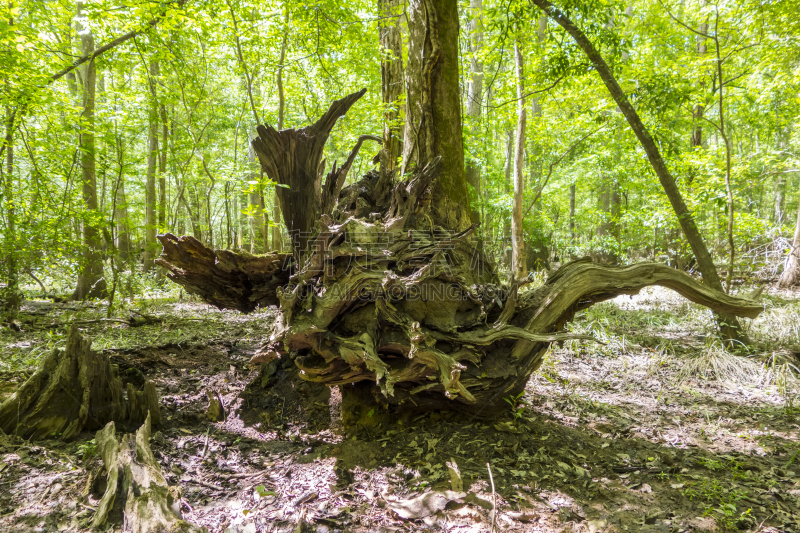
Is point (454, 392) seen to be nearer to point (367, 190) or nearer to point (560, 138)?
point (367, 190)

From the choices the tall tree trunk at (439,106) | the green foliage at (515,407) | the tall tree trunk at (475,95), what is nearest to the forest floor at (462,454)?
the green foliage at (515,407)

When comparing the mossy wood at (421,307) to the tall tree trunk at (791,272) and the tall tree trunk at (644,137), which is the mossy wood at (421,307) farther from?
the tall tree trunk at (791,272)

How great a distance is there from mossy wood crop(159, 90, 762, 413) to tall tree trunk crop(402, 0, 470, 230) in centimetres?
46

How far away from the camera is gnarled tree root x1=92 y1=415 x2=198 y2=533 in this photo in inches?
67.7

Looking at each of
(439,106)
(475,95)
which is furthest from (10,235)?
(475,95)

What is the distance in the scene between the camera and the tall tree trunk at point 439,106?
3.62m

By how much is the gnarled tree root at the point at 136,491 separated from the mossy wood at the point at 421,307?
3.04 feet

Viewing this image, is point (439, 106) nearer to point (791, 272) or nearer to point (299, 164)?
point (299, 164)

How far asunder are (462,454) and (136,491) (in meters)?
2.01

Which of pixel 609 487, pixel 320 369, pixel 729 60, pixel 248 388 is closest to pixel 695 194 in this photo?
pixel 729 60

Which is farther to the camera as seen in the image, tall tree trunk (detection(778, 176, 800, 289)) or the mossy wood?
tall tree trunk (detection(778, 176, 800, 289))

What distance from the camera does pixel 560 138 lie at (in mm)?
9711

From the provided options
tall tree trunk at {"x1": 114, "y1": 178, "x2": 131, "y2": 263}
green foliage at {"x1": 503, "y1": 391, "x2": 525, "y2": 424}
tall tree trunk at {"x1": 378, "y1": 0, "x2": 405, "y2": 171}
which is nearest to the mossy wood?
green foliage at {"x1": 503, "y1": 391, "x2": 525, "y2": 424}

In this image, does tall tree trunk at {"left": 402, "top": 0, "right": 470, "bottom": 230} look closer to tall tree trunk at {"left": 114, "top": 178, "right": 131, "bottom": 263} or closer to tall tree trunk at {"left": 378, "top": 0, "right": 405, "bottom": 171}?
tall tree trunk at {"left": 378, "top": 0, "right": 405, "bottom": 171}
